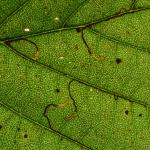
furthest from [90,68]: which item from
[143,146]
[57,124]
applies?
[143,146]

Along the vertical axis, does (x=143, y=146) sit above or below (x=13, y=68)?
below

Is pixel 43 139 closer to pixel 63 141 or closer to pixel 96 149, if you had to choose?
pixel 63 141

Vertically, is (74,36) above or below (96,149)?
above

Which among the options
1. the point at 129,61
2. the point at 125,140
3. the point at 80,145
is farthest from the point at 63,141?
the point at 129,61

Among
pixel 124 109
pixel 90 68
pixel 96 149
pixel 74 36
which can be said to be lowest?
pixel 96 149

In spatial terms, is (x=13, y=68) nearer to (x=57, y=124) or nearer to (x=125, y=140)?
(x=57, y=124)
